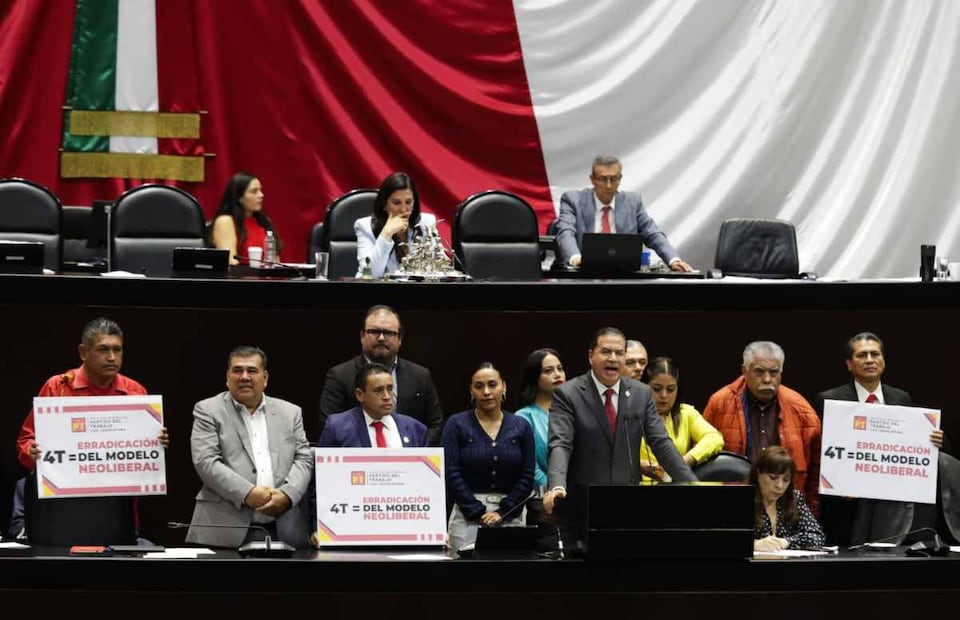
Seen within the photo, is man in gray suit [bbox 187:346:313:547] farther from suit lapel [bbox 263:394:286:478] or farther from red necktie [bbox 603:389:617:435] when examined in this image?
red necktie [bbox 603:389:617:435]

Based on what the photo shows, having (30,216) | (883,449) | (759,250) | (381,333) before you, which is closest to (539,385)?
(381,333)

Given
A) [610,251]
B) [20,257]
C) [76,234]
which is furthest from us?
[76,234]

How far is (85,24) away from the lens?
33.1 ft

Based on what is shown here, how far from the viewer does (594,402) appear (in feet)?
20.1

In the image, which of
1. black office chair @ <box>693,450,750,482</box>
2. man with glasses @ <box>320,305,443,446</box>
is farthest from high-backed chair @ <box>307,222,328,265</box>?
black office chair @ <box>693,450,750,482</box>

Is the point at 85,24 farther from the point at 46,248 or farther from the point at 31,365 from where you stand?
the point at 31,365

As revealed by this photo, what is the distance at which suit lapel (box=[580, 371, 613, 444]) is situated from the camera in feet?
20.0

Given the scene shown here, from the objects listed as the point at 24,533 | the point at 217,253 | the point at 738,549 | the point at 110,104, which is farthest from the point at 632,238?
the point at 110,104

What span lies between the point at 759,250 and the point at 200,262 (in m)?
3.39

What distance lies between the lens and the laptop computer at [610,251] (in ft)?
25.7

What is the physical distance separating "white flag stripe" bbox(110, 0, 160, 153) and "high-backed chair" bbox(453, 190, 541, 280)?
9.48ft

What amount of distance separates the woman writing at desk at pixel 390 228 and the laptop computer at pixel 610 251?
0.83 metres

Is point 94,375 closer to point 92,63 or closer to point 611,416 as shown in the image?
point 611,416

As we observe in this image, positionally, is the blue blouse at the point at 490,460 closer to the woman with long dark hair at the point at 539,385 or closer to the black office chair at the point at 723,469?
the woman with long dark hair at the point at 539,385
